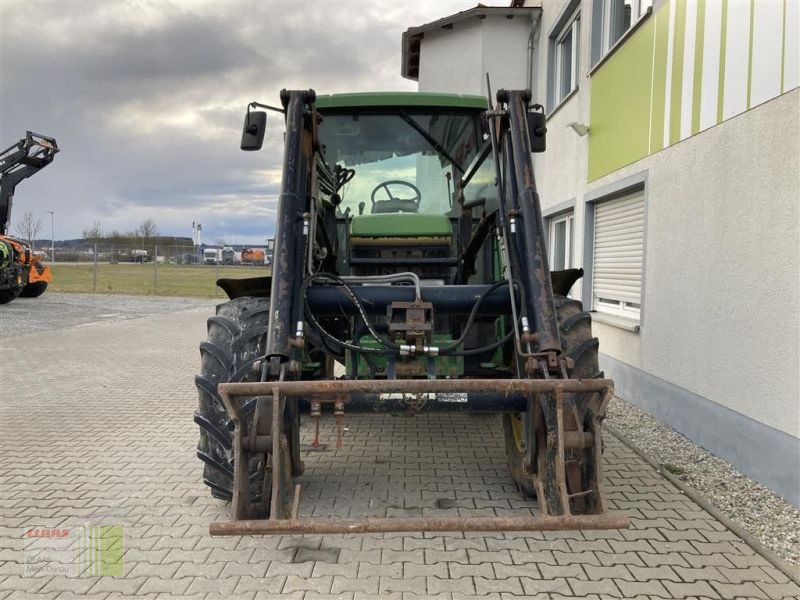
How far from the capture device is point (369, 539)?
132 inches

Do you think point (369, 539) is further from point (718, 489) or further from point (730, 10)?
point (730, 10)

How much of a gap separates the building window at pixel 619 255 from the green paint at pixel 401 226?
10.4 feet

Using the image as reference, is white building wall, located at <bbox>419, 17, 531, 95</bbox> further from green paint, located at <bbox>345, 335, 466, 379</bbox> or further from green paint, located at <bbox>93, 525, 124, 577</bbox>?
green paint, located at <bbox>93, 525, 124, 577</bbox>

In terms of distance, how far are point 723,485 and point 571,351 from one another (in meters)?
1.67

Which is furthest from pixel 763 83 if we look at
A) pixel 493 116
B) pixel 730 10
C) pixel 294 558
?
pixel 294 558

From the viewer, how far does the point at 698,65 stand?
517cm

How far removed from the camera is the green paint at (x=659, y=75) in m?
5.87

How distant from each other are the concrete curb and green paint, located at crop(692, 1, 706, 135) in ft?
9.30

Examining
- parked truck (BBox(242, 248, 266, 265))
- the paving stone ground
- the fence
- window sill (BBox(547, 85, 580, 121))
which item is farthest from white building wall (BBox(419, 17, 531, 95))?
parked truck (BBox(242, 248, 266, 265))

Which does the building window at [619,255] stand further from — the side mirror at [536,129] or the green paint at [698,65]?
the side mirror at [536,129]

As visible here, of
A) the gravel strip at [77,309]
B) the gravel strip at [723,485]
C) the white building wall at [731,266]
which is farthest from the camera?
the gravel strip at [77,309]

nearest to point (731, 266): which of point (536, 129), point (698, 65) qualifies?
point (698, 65)

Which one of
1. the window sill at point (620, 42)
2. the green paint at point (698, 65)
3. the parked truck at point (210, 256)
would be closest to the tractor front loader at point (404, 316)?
the green paint at point (698, 65)

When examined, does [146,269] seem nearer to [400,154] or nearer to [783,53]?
[400,154]
